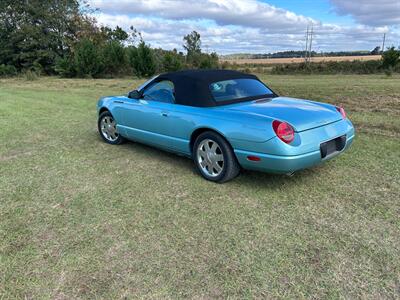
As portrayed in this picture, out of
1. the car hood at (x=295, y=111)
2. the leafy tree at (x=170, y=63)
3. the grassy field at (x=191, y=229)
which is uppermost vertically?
the leafy tree at (x=170, y=63)

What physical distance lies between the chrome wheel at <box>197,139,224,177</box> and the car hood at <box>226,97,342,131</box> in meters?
0.51

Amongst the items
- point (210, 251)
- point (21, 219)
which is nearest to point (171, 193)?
point (210, 251)

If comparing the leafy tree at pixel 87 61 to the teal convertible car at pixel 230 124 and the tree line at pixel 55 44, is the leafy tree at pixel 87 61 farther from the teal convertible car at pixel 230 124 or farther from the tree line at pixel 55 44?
the teal convertible car at pixel 230 124

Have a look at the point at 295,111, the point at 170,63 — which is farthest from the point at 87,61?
the point at 295,111

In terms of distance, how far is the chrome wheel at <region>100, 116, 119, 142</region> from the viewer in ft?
20.1

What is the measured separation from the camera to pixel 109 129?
20.4ft

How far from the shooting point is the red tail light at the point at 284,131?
365cm

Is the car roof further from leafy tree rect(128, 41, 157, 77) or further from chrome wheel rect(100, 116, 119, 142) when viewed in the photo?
leafy tree rect(128, 41, 157, 77)

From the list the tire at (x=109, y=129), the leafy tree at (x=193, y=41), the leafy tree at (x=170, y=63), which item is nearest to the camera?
the tire at (x=109, y=129)

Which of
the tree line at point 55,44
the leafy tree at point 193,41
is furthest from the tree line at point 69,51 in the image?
the leafy tree at point 193,41

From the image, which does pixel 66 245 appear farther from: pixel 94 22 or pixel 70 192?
pixel 94 22

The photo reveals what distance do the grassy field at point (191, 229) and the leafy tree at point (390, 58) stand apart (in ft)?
103

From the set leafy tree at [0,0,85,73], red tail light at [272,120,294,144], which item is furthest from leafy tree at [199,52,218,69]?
red tail light at [272,120,294,144]

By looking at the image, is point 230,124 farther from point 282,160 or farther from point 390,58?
point 390,58
